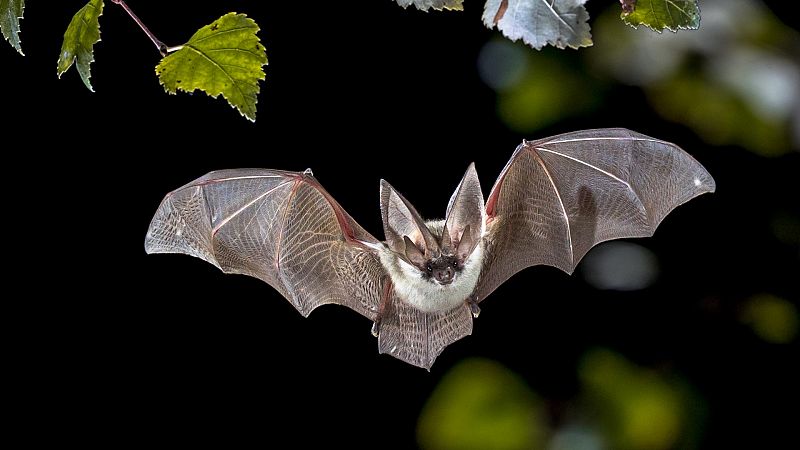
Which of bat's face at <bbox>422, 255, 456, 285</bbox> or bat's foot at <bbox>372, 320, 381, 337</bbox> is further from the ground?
bat's face at <bbox>422, 255, 456, 285</bbox>

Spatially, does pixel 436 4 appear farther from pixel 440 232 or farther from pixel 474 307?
pixel 474 307

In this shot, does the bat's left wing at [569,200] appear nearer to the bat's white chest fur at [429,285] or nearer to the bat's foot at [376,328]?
the bat's white chest fur at [429,285]

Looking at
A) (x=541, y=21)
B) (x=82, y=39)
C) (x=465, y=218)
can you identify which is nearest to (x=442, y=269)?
(x=465, y=218)

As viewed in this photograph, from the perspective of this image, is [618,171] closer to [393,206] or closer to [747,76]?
[393,206]

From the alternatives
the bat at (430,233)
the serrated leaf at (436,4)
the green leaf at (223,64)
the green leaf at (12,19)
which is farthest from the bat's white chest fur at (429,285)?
the green leaf at (12,19)

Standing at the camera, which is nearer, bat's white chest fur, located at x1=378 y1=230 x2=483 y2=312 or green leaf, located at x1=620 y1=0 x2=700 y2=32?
green leaf, located at x1=620 y1=0 x2=700 y2=32

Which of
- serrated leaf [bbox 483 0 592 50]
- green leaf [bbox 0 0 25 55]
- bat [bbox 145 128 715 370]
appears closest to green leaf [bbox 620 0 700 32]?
serrated leaf [bbox 483 0 592 50]

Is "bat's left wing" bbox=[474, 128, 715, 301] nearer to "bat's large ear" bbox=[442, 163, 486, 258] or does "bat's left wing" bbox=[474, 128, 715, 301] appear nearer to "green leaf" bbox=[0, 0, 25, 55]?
"bat's large ear" bbox=[442, 163, 486, 258]
